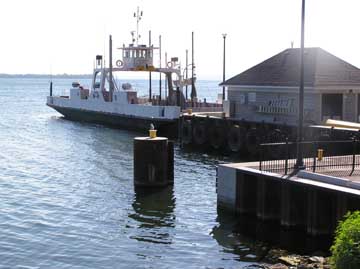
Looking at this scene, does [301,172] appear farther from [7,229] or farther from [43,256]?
[7,229]

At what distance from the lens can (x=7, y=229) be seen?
19750 millimetres

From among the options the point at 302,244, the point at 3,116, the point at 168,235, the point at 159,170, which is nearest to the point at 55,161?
the point at 159,170

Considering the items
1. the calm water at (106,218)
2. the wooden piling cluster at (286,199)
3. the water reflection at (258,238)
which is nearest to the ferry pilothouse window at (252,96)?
the calm water at (106,218)

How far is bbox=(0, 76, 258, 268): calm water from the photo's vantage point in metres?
17.1

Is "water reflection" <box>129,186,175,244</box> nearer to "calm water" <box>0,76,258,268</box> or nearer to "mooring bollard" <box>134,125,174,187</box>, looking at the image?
"calm water" <box>0,76,258,268</box>

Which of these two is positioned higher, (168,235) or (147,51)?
(147,51)

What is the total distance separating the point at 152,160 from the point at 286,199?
7845mm

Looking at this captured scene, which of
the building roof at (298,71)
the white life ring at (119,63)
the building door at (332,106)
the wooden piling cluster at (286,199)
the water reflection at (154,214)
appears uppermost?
the white life ring at (119,63)

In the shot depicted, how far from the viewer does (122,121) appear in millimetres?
55062

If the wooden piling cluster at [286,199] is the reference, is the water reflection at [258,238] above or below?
below

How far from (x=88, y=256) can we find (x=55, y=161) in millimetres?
19011

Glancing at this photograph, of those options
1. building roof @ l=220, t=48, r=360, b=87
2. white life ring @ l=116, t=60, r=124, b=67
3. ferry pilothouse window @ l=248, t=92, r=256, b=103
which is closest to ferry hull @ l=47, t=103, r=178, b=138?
white life ring @ l=116, t=60, r=124, b=67

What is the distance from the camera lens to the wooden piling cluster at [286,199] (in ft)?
56.1

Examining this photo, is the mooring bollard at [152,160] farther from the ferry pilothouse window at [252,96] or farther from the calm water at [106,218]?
the ferry pilothouse window at [252,96]
